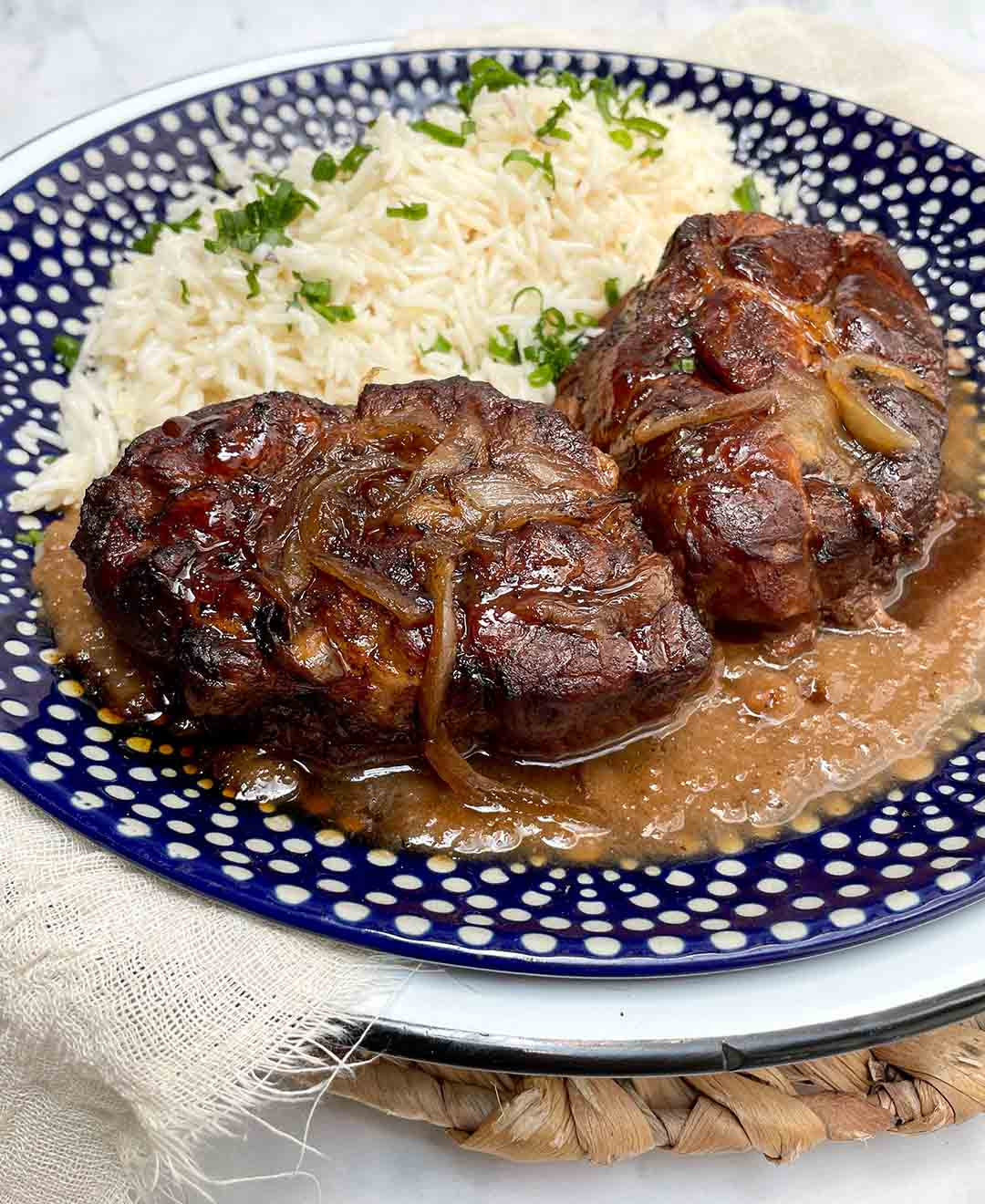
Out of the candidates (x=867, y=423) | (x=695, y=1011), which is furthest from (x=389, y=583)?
(x=867, y=423)

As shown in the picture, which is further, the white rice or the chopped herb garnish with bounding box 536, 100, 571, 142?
the chopped herb garnish with bounding box 536, 100, 571, 142

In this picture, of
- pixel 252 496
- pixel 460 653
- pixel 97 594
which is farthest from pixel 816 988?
pixel 97 594

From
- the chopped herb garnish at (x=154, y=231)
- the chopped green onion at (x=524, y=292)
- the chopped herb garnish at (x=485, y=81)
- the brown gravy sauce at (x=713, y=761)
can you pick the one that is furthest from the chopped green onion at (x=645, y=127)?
Result: the brown gravy sauce at (x=713, y=761)

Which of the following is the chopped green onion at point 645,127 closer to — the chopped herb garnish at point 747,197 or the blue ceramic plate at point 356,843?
the chopped herb garnish at point 747,197

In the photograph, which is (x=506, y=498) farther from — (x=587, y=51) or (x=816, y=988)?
(x=587, y=51)

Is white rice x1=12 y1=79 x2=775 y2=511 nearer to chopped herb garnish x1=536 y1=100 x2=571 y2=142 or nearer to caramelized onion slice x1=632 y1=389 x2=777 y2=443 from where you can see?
chopped herb garnish x1=536 y1=100 x2=571 y2=142

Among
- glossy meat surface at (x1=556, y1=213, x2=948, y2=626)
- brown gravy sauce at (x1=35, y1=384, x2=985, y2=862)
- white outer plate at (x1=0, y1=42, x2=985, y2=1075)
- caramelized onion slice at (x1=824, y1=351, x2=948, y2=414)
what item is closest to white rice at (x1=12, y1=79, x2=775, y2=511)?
glossy meat surface at (x1=556, y1=213, x2=948, y2=626)

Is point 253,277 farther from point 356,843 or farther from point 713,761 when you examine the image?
point 713,761
